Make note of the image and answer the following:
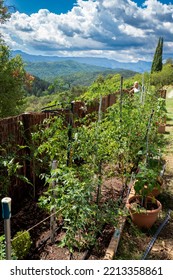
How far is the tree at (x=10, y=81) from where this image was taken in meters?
→ 13.8

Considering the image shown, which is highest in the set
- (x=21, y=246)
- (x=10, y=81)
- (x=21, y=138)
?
(x=10, y=81)

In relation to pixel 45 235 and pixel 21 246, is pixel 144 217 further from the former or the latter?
pixel 21 246

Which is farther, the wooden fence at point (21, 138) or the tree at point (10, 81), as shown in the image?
the tree at point (10, 81)

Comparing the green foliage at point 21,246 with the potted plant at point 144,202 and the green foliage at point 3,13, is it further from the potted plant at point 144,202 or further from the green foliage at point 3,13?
the green foliage at point 3,13

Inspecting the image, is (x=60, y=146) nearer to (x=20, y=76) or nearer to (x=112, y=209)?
(x=112, y=209)

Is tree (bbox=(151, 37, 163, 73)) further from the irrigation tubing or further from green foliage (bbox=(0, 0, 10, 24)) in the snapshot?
the irrigation tubing

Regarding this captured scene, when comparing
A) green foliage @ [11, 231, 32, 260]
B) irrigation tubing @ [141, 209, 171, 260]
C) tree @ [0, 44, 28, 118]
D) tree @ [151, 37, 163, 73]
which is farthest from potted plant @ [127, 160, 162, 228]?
tree @ [151, 37, 163, 73]

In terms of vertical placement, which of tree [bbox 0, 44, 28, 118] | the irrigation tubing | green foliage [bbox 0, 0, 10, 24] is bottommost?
the irrigation tubing

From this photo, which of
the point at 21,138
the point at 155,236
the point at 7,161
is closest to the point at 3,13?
the point at 21,138

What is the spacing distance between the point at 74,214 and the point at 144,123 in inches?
104

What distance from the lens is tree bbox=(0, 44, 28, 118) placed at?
542 inches

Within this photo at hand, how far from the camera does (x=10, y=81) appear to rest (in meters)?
14.2

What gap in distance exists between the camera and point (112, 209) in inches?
103

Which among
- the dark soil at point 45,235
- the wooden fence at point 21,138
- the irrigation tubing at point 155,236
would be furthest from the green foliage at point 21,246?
the irrigation tubing at point 155,236
